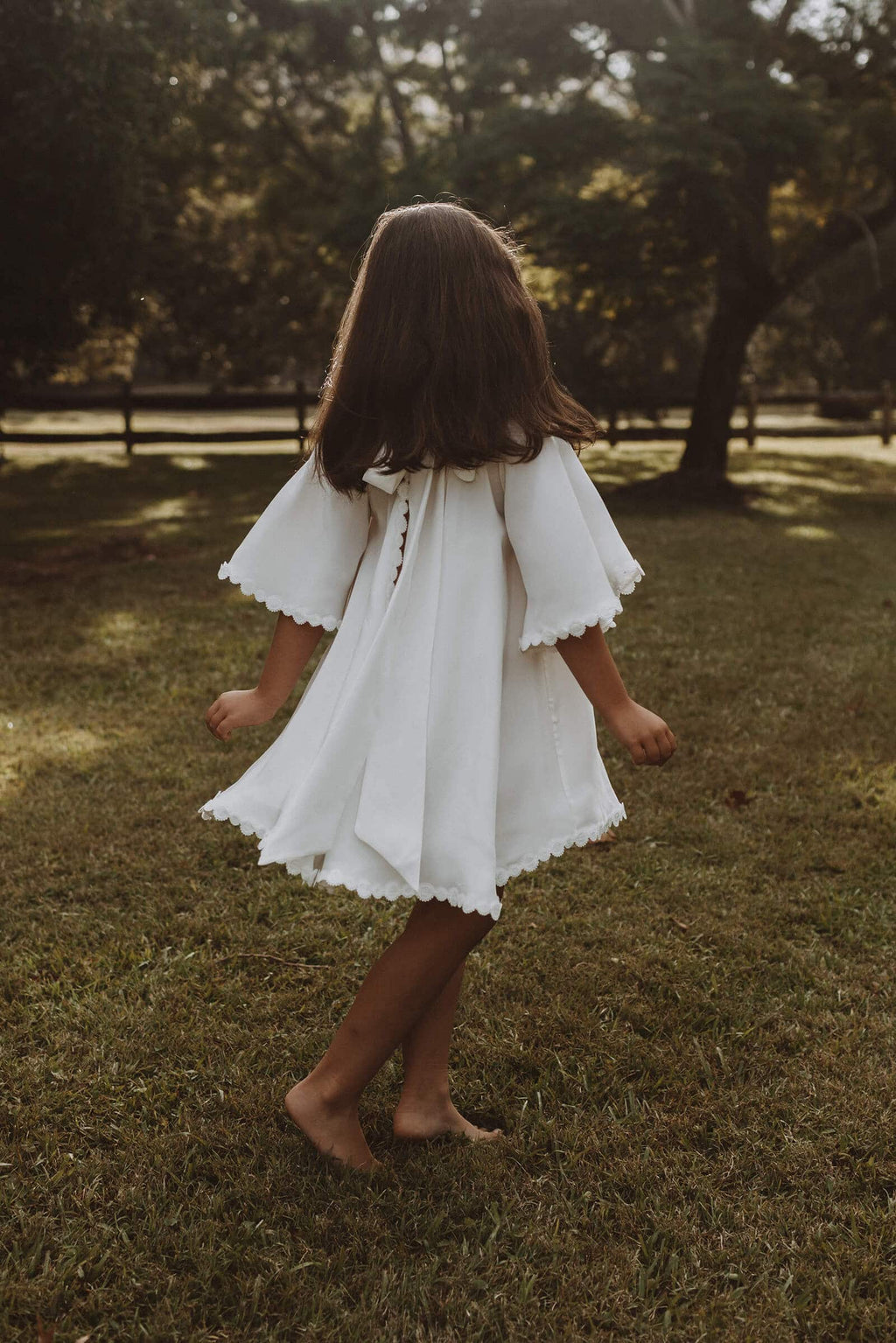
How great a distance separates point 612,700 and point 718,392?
44.3ft

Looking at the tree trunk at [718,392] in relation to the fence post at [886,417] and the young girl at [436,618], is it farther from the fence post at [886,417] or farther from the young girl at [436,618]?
the young girl at [436,618]

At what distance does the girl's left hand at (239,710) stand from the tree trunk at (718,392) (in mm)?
12463

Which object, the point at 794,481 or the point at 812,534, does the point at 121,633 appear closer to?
the point at 812,534

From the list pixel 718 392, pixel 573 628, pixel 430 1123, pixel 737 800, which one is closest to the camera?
pixel 573 628

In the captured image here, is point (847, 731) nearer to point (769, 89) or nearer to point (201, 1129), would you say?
point (201, 1129)

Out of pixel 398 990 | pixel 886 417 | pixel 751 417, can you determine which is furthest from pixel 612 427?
pixel 398 990

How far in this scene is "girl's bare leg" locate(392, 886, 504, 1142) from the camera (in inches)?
89.0

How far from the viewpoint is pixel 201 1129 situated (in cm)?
227

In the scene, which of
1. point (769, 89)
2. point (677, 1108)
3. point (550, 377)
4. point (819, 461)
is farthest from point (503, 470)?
point (819, 461)

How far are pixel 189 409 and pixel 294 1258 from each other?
21516 mm

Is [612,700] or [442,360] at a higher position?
[442,360]

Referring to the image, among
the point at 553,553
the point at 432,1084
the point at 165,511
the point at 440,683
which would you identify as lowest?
the point at 165,511

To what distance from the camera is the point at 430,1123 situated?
226cm

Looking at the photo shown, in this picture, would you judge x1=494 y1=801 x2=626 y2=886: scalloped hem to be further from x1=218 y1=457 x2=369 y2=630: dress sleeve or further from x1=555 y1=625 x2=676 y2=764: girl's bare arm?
x1=218 y1=457 x2=369 y2=630: dress sleeve
